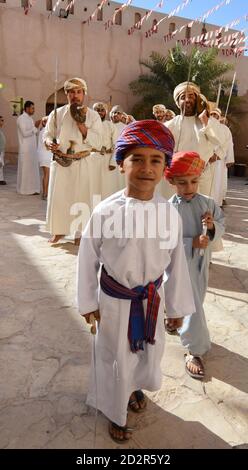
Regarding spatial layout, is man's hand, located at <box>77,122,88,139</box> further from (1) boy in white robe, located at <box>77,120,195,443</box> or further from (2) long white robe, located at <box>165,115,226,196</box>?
(1) boy in white robe, located at <box>77,120,195,443</box>

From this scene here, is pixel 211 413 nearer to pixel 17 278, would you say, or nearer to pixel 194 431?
pixel 194 431

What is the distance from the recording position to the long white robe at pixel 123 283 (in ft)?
5.29

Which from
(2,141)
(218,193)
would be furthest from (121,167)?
(2,141)

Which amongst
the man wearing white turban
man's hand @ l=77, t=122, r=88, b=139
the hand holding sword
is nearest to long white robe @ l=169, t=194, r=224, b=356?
the hand holding sword

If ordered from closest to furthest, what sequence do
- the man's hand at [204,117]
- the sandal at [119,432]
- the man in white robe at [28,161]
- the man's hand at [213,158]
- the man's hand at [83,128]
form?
the sandal at [119,432]
the man's hand at [204,117]
the man's hand at [213,158]
the man's hand at [83,128]
the man in white robe at [28,161]

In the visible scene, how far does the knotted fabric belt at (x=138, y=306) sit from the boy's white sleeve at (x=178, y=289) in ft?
0.34

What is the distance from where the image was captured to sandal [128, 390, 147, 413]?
6.30 feet

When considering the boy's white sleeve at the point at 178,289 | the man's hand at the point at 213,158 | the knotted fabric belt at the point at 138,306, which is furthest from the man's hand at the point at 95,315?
the man's hand at the point at 213,158

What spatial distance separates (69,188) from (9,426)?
305cm

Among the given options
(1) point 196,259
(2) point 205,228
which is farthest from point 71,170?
(2) point 205,228

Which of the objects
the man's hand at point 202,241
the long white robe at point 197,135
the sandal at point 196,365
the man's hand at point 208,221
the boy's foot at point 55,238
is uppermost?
the long white robe at point 197,135

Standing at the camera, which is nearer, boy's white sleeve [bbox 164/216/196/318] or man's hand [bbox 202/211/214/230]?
boy's white sleeve [bbox 164/216/196/318]

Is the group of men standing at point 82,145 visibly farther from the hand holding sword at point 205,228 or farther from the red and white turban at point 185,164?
the hand holding sword at point 205,228

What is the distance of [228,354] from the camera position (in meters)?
2.46
